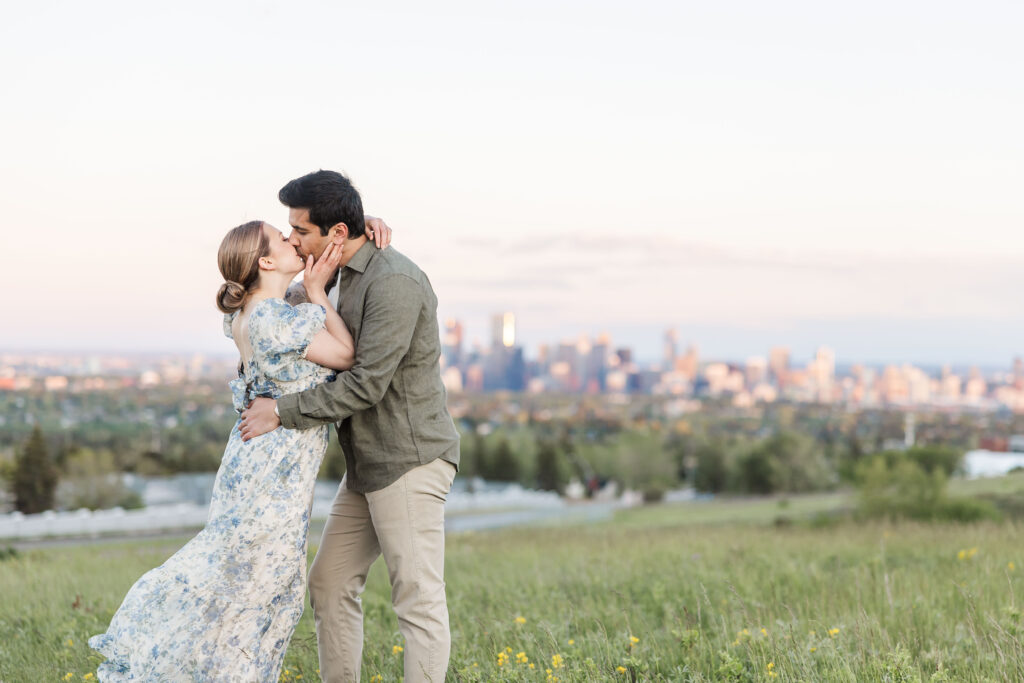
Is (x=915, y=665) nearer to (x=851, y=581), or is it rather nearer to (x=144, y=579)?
(x=851, y=581)

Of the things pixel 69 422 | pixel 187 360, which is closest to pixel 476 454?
pixel 187 360

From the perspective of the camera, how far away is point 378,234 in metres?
3.67

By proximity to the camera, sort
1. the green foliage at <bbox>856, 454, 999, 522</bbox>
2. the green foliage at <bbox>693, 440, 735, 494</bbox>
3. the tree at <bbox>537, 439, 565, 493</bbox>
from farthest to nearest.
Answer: the green foliage at <bbox>693, 440, 735, 494</bbox>
the tree at <bbox>537, 439, 565, 493</bbox>
the green foliage at <bbox>856, 454, 999, 522</bbox>

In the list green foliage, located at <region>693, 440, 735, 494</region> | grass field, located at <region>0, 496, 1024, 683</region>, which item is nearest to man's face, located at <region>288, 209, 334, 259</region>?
grass field, located at <region>0, 496, 1024, 683</region>

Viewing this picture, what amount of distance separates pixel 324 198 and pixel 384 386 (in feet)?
2.58

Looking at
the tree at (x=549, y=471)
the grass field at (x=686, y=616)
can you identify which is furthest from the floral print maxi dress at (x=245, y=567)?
the tree at (x=549, y=471)

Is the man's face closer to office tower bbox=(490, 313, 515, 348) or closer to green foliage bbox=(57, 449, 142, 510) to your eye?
green foliage bbox=(57, 449, 142, 510)

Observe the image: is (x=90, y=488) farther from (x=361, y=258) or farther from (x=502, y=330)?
(x=502, y=330)

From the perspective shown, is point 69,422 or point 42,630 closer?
point 42,630

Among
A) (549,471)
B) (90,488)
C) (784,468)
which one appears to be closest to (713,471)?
(784,468)

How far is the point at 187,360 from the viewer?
2891 inches

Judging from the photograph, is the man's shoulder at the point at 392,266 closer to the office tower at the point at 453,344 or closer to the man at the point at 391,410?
the man at the point at 391,410

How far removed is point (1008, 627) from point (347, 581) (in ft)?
10.5

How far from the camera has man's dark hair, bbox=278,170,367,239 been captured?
3.50m
